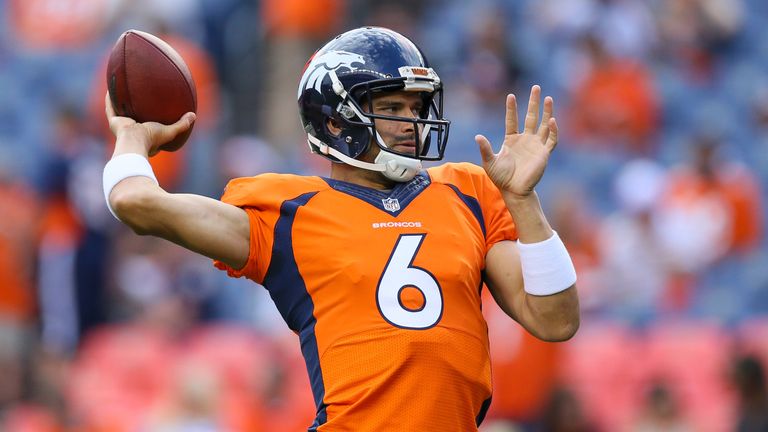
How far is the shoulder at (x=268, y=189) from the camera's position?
11.5 ft

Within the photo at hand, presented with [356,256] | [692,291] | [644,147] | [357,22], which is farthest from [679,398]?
[357,22]

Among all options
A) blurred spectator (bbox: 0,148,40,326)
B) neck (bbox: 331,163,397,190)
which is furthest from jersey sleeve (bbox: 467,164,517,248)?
blurred spectator (bbox: 0,148,40,326)

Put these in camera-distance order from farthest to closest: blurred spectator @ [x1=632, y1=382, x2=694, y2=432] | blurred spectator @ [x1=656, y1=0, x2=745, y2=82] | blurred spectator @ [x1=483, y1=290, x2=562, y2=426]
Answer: blurred spectator @ [x1=656, y1=0, x2=745, y2=82] < blurred spectator @ [x1=483, y1=290, x2=562, y2=426] < blurred spectator @ [x1=632, y1=382, x2=694, y2=432]

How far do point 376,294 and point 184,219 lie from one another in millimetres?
498

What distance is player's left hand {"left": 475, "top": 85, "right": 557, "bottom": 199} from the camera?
3512 mm

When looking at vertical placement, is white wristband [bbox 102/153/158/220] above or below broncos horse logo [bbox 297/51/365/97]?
below

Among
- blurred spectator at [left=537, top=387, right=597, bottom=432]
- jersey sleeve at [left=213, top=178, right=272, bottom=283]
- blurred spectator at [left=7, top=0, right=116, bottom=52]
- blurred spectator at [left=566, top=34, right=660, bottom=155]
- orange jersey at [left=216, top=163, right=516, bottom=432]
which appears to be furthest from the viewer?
blurred spectator at [left=7, top=0, right=116, bottom=52]

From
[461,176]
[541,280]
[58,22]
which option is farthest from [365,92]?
[58,22]

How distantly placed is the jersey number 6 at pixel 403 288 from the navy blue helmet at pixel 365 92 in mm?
289

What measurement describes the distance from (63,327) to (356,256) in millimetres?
5566

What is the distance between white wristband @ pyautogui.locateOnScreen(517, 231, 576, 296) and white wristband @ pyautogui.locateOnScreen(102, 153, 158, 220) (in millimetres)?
944

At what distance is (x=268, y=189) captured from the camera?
354cm

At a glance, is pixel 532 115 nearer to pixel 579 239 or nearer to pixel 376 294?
pixel 376 294

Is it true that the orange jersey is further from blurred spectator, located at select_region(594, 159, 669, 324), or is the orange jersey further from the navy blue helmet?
blurred spectator, located at select_region(594, 159, 669, 324)
